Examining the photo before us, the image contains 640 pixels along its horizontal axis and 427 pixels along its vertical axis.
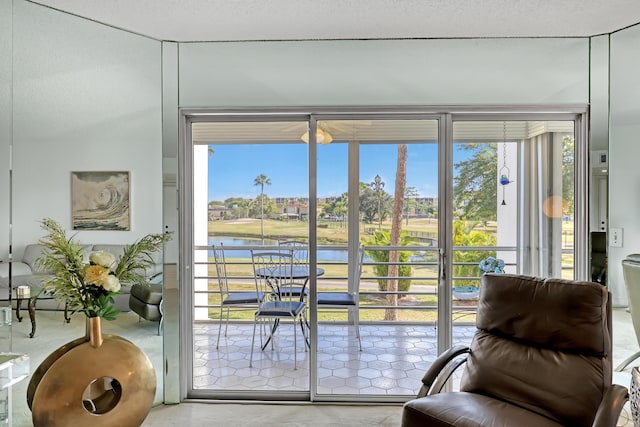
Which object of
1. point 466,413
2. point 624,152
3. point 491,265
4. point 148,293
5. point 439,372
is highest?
point 624,152

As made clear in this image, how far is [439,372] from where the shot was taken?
209cm

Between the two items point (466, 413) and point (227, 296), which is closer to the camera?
point (466, 413)

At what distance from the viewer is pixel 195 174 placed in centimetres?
309

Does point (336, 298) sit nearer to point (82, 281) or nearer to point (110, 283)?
point (110, 283)

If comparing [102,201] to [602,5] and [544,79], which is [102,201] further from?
[602,5]

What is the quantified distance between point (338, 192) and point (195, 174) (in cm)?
111

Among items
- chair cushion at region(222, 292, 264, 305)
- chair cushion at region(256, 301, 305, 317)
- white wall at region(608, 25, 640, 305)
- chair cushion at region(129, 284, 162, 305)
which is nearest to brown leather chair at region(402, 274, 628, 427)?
white wall at region(608, 25, 640, 305)

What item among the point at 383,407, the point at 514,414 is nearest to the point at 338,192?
the point at 383,407

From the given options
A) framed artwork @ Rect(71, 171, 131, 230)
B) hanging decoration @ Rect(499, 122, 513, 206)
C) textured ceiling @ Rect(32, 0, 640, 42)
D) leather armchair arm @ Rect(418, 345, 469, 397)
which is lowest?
leather armchair arm @ Rect(418, 345, 469, 397)

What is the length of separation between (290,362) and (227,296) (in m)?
0.72

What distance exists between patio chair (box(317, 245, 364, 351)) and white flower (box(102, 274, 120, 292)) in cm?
142

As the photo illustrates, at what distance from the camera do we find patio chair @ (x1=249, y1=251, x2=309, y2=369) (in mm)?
3115

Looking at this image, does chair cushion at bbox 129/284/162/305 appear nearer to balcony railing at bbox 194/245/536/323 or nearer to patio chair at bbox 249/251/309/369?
balcony railing at bbox 194/245/536/323

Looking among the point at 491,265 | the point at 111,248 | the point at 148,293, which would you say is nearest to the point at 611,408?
the point at 491,265
